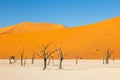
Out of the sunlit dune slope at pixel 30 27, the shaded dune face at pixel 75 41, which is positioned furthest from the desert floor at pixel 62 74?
the sunlit dune slope at pixel 30 27

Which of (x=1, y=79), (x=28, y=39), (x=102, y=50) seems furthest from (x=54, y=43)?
(x=1, y=79)

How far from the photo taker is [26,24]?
181 meters

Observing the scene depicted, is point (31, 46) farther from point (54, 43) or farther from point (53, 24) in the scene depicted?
point (53, 24)

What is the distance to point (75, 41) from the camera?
9394cm

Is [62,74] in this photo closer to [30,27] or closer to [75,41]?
[75,41]

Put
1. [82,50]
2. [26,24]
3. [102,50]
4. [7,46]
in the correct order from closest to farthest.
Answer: [102,50] < [82,50] < [7,46] < [26,24]

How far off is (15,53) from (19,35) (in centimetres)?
2328

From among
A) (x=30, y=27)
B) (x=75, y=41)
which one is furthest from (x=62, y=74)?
(x=30, y=27)

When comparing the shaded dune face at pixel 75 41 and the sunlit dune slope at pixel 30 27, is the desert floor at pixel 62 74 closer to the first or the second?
the shaded dune face at pixel 75 41

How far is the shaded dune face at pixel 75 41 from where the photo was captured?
7938 cm

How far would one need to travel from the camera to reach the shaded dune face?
7938 cm

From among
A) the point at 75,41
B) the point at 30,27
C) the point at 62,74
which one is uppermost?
the point at 30,27

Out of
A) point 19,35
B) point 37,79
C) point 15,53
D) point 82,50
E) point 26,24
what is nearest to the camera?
point 37,79

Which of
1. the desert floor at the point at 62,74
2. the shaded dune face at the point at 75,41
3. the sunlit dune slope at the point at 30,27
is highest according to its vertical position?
the sunlit dune slope at the point at 30,27
